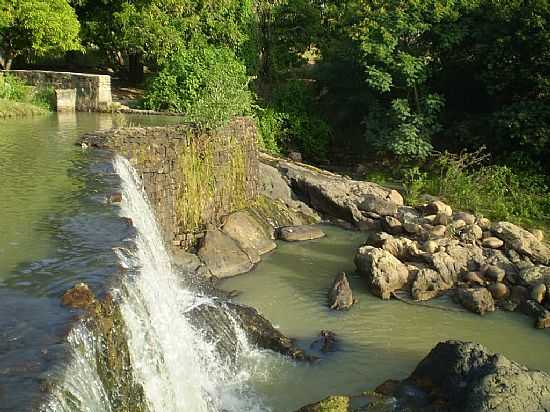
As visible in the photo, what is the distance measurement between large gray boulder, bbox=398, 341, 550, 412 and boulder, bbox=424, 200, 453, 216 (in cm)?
825

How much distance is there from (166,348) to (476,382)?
140 inches

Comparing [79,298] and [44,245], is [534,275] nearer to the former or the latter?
[44,245]

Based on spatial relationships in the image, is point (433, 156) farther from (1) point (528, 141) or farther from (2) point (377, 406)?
(2) point (377, 406)

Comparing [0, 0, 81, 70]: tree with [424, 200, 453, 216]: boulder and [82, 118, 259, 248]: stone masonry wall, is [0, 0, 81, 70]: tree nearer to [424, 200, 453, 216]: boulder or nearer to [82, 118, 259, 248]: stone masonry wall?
[82, 118, 259, 248]: stone masonry wall

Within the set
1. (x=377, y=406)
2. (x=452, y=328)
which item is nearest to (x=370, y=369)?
(x=377, y=406)

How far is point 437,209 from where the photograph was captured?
52.6ft

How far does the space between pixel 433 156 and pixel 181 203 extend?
1105 centimetres

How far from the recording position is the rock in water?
36.3ft

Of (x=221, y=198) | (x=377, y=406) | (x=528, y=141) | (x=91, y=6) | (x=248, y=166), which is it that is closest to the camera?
(x=377, y=406)

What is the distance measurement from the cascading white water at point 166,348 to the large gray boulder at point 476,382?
222 cm

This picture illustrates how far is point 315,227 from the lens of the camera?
16172 mm

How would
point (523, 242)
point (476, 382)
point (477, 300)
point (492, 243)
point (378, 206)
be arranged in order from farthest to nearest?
point (378, 206) → point (492, 243) → point (523, 242) → point (477, 300) → point (476, 382)

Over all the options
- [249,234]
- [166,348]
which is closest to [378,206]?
[249,234]

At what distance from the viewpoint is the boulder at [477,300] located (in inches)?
431
